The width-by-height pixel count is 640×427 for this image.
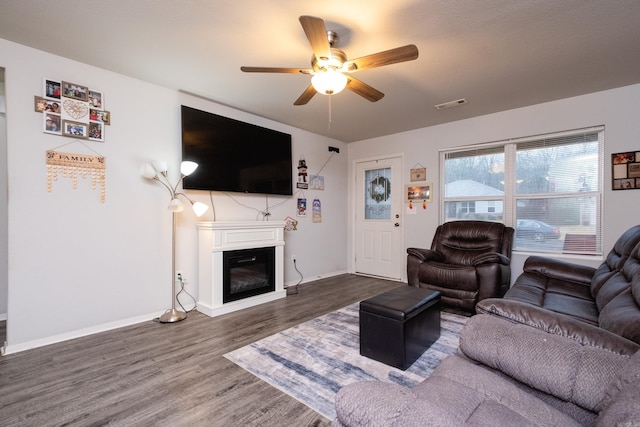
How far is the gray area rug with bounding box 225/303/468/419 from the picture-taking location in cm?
182

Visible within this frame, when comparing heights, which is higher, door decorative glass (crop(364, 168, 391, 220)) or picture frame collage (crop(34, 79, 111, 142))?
picture frame collage (crop(34, 79, 111, 142))

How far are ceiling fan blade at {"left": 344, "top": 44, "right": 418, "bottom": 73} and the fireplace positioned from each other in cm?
232

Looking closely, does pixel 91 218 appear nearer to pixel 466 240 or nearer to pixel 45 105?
pixel 45 105

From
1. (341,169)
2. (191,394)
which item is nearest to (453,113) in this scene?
(341,169)

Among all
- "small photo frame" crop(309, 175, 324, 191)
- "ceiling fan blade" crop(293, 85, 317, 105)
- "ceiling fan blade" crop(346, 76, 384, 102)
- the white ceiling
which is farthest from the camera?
"small photo frame" crop(309, 175, 324, 191)

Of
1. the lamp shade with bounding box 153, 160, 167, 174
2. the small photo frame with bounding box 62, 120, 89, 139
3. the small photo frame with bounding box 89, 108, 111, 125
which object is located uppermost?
the small photo frame with bounding box 89, 108, 111, 125

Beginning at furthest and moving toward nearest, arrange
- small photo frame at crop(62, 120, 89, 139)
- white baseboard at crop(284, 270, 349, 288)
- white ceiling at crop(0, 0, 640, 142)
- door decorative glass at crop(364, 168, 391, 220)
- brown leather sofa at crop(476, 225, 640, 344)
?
door decorative glass at crop(364, 168, 391, 220)
white baseboard at crop(284, 270, 349, 288)
small photo frame at crop(62, 120, 89, 139)
white ceiling at crop(0, 0, 640, 142)
brown leather sofa at crop(476, 225, 640, 344)

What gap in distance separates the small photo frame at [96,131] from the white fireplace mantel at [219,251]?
123cm

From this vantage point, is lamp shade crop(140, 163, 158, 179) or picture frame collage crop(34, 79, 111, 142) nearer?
picture frame collage crop(34, 79, 111, 142)

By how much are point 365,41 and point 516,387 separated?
2.34 m

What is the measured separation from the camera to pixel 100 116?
2707mm

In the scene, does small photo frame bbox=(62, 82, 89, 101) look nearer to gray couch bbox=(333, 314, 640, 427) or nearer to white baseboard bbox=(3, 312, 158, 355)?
white baseboard bbox=(3, 312, 158, 355)

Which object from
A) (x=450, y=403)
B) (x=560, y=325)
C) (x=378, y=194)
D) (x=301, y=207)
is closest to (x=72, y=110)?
(x=301, y=207)

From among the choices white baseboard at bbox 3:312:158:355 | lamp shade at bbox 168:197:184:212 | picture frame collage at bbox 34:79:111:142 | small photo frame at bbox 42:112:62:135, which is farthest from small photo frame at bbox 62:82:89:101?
white baseboard at bbox 3:312:158:355
